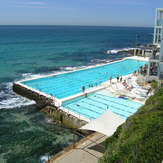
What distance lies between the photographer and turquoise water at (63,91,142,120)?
18.6m

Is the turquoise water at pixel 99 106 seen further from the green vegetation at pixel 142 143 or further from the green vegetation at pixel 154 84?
the green vegetation at pixel 142 143

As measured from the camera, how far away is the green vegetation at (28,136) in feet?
45.6

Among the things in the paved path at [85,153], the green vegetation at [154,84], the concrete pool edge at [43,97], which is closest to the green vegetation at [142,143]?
the paved path at [85,153]

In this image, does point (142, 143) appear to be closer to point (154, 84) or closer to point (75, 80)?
point (154, 84)

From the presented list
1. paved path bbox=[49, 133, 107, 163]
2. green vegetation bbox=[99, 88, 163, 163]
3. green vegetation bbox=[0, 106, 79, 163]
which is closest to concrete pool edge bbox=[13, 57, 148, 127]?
green vegetation bbox=[0, 106, 79, 163]

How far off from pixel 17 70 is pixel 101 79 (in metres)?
15.2

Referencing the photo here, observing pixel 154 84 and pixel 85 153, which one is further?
pixel 154 84

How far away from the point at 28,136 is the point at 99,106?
6.80 metres

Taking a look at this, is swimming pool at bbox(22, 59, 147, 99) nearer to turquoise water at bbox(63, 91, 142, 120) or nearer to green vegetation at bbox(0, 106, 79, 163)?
turquoise water at bbox(63, 91, 142, 120)

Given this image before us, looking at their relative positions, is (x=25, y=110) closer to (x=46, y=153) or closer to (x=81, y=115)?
(x=81, y=115)

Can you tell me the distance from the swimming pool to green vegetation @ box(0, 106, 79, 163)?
450 centimetres

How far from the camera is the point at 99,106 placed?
19.8 meters

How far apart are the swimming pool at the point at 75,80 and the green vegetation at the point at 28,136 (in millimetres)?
4504

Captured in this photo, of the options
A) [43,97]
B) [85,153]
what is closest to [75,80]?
[43,97]
